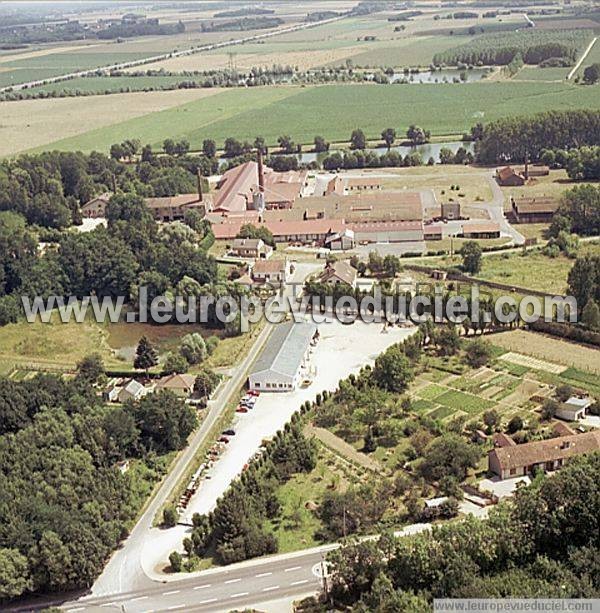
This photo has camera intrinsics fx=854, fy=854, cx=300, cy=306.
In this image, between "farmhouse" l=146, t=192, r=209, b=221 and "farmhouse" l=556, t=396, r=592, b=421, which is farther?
"farmhouse" l=146, t=192, r=209, b=221

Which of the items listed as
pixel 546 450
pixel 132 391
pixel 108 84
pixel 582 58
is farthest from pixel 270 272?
pixel 582 58

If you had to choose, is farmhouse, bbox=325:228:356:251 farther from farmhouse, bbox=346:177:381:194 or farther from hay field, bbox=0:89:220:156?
hay field, bbox=0:89:220:156

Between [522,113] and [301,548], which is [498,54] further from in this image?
[301,548]

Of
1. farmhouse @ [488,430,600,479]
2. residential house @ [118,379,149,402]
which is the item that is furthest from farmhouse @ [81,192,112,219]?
farmhouse @ [488,430,600,479]

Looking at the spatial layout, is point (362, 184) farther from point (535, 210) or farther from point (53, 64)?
point (53, 64)

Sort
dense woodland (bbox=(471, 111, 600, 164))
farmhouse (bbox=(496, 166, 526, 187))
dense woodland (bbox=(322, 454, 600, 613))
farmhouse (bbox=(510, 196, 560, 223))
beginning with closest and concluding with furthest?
dense woodland (bbox=(322, 454, 600, 613)), farmhouse (bbox=(510, 196, 560, 223)), farmhouse (bbox=(496, 166, 526, 187)), dense woodland (bbox=(471, 111, 600, 164))

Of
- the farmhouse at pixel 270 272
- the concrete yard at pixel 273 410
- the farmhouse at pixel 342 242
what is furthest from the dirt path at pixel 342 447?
the farmhouse at pixel 342 242
